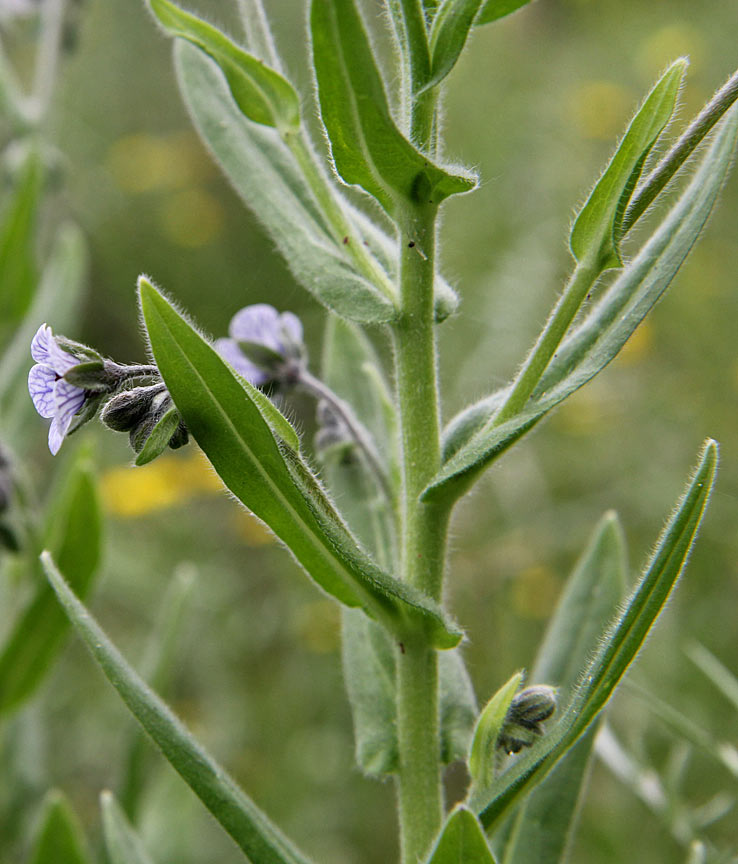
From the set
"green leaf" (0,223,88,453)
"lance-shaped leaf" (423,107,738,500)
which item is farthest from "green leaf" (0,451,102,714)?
"lance-shaped leaf" (423,107,738,500)

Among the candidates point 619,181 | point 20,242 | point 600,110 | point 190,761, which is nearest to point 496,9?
point 619,181

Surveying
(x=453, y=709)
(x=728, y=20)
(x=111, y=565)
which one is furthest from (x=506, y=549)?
(x=728, y=20)

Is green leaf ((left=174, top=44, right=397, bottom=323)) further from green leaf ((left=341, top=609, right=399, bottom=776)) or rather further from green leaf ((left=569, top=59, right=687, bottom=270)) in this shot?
green leaf ((left=341, top=609, right=399, bottom=776))

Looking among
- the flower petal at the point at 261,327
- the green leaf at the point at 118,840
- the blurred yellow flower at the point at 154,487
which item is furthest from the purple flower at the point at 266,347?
the blurred yellow flower at the point at 154,487

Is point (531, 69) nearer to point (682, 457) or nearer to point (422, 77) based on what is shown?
point (682, 457)

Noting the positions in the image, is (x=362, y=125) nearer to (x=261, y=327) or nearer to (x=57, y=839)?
(x=261, y=327)
